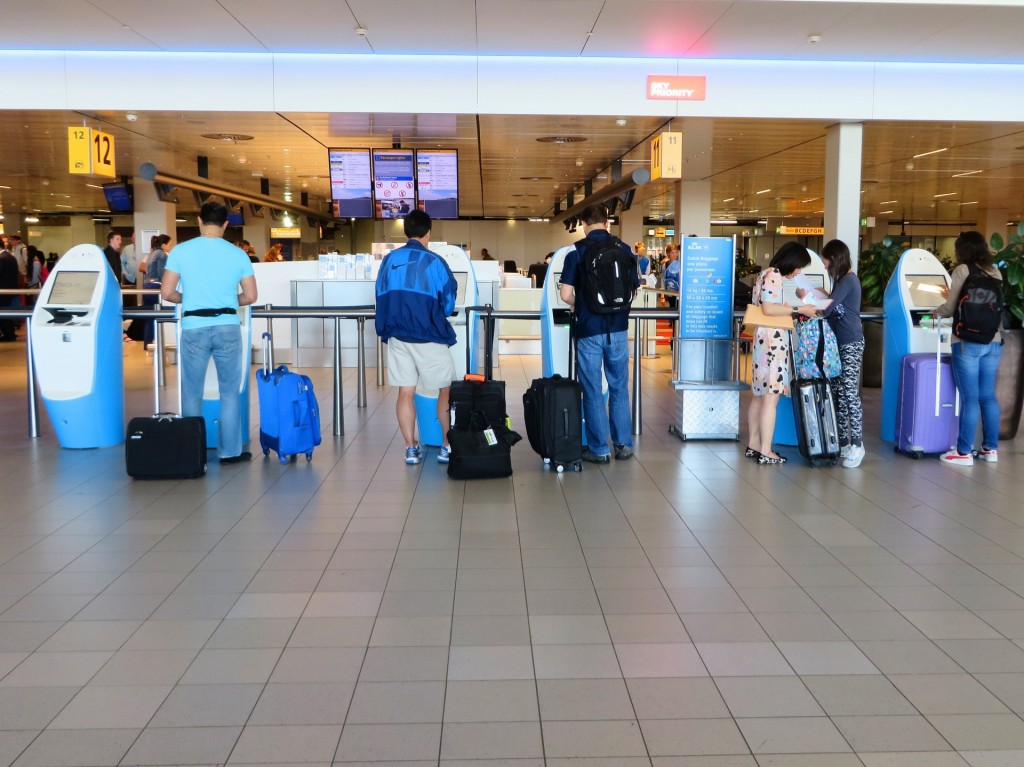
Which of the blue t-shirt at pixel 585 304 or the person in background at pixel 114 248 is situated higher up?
the person in background at pixel 114 248

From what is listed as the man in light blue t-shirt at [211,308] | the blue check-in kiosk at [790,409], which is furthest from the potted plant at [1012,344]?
the man in light blue t-shirt at [211,308]

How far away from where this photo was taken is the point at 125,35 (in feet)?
25.7

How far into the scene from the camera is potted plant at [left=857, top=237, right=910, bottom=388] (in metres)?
9.50

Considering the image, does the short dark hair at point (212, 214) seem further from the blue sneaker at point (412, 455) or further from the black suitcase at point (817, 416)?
the black suitcase at point (817, 416)

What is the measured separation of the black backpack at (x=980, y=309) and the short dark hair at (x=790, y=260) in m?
0.99

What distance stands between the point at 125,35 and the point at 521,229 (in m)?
24.9

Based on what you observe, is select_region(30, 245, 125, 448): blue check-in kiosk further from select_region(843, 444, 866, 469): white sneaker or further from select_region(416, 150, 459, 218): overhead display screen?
select_region(416, 150, 459, 218): overhead display screen

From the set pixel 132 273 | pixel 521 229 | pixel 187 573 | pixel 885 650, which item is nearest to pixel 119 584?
pixel 187 573

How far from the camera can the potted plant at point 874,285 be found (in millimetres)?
9500

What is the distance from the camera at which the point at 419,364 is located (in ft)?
18.5

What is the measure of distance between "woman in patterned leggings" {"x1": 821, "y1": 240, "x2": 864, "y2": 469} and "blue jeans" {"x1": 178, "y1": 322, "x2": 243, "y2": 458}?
12.1ft

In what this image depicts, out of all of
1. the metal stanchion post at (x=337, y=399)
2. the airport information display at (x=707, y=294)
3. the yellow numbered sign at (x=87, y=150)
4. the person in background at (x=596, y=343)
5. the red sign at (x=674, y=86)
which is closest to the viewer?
the person in background at (x=596, y=343)

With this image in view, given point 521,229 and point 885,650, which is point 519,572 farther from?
point 521,229

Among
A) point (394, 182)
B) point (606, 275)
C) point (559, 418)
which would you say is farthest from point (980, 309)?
point (394, 182)
